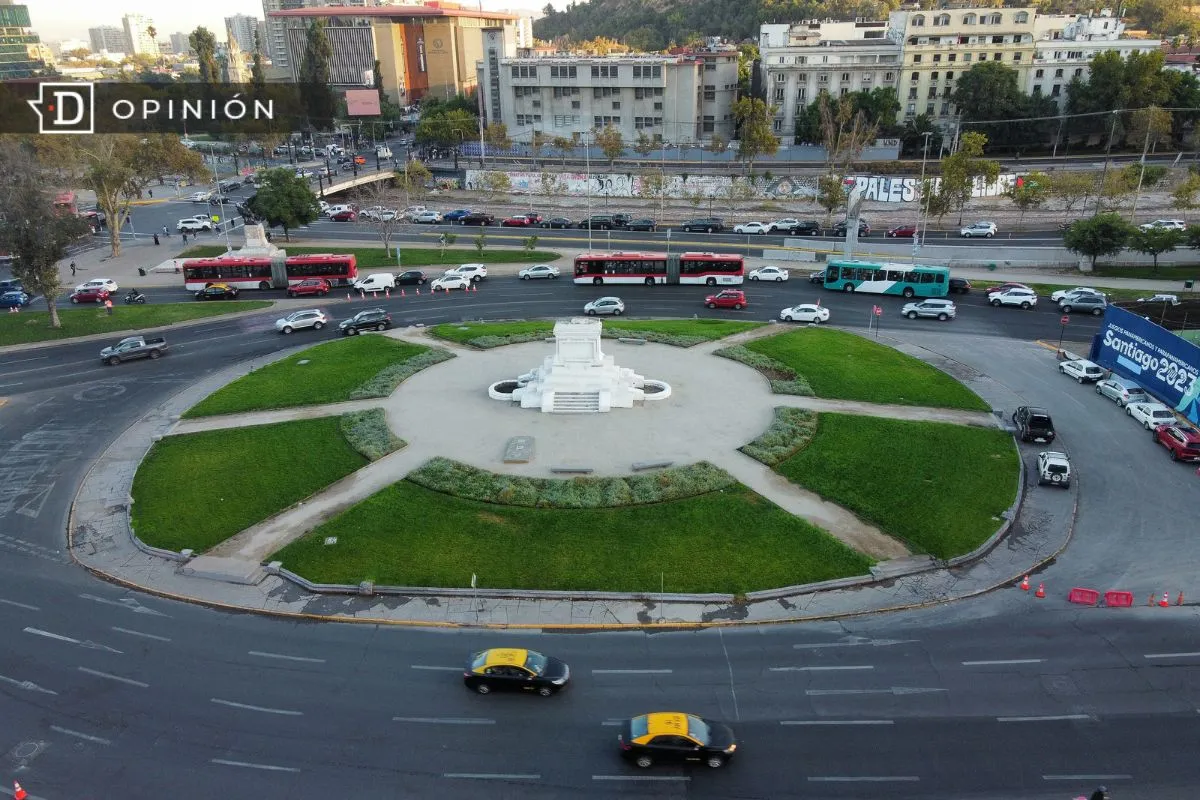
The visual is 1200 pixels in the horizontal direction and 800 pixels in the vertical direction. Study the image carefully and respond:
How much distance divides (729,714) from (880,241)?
243ft

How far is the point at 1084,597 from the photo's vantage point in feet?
90.0

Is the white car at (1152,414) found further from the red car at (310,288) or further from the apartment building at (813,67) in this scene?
the apartment building at (813,67)

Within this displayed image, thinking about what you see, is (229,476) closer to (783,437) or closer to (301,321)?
(301,321)

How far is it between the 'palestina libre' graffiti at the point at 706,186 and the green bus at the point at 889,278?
119 ft

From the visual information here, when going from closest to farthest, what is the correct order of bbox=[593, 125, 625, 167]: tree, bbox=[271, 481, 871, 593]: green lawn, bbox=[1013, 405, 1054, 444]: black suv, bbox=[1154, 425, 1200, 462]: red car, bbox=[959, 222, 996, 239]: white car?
bbox=[271, 481, 871, 593]: green lawn < bbox=[1154, 425, 1200, 462]: red car < bbox=[1013, 405, 1054, 444]: black suv < bbox=[959, 222, 996, 239]: white car < bbox=[593, 125, 625, 167]: tree

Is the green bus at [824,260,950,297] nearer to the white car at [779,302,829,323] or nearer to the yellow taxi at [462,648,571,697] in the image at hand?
the white car at [779,302,829,323]

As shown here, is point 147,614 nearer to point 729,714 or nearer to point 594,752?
point 594,752

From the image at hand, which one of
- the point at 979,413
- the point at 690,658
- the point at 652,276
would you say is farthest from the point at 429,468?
the point at 652,276

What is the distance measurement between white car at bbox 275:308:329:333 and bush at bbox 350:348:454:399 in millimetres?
13041

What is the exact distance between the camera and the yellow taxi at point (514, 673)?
2316 centimetres

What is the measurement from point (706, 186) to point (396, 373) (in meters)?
73.0

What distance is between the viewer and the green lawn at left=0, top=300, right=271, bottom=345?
59656 millimetres

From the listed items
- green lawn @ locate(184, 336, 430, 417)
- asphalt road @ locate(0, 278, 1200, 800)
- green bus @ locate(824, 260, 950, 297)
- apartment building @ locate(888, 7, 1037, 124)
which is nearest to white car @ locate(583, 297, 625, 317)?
green lawn @ locate(184, 336, 430, 417)

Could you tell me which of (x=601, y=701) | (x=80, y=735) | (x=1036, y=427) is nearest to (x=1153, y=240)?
(x=1036, y=427)
